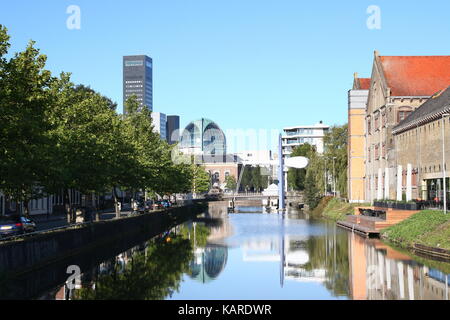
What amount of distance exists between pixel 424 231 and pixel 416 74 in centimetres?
3849

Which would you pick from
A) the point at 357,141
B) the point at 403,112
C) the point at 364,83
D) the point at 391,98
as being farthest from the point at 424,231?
the point at 364,83

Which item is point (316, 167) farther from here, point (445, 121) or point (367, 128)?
point (445, 121)

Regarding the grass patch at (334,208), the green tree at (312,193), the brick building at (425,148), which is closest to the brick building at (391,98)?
the grass patch at (334,208)

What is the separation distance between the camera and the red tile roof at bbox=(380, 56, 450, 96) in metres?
77.5

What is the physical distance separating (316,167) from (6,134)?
86305mm

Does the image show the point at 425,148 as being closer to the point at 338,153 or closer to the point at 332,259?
the point at 332,259

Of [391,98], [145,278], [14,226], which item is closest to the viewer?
[145,278]

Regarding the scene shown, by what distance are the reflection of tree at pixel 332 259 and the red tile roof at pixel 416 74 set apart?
75.5 ft

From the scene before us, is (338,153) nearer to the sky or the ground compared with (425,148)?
nearer to the sky

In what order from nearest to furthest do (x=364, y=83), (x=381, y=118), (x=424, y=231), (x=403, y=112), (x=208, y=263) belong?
(x=208, y=263), (x=424, y=231), (x=403, y=112), (x=381, y=118), (x=364, y=83)

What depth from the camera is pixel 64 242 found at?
42938mm

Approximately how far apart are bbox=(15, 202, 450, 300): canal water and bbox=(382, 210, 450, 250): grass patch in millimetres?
1696
